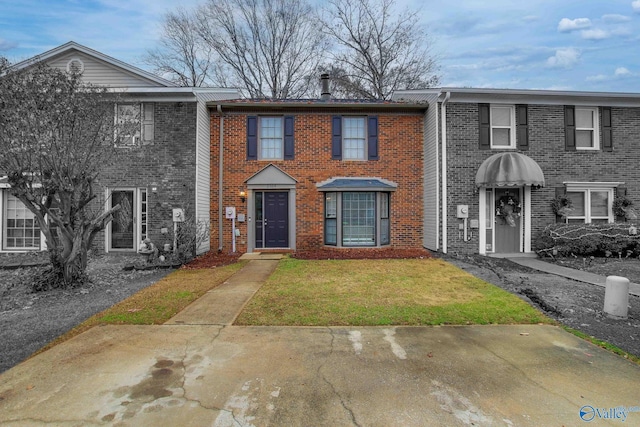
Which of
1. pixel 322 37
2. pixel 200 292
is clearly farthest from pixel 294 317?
pixel 322 37

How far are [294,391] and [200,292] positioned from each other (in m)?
3.98

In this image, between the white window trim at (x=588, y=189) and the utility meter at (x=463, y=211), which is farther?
the white window trim at (x=588, y=189)

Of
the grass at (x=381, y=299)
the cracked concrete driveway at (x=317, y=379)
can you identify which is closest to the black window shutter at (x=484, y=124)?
the grass at (x=381, y=299)

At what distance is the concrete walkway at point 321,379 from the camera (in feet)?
8.42

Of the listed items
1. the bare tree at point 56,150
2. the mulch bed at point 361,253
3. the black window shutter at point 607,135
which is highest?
the black window shutter at point 607,135

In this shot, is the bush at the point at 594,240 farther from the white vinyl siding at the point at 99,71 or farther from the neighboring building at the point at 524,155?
the white vinyl siding at the point at 99,71

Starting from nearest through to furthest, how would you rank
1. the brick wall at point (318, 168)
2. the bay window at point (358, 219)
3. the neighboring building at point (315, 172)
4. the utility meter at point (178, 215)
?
the utility meter at point (178, 215) < the bay window at point (358, 219) < the neighboring building at point (315, 172) < the brick wall at point (318, 168)

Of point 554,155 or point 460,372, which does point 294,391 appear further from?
point 554,155

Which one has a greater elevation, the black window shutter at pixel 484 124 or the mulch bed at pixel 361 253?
the black window shutter at pixel 484 124

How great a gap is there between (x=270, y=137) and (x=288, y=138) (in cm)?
66

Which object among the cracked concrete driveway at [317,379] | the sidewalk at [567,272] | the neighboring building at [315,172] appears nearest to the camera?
the cracked concrete driveway at [317,379]

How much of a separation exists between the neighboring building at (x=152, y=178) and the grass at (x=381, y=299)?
15.4 feet

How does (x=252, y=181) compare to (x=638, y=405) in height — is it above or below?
above

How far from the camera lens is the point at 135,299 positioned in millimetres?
5879
